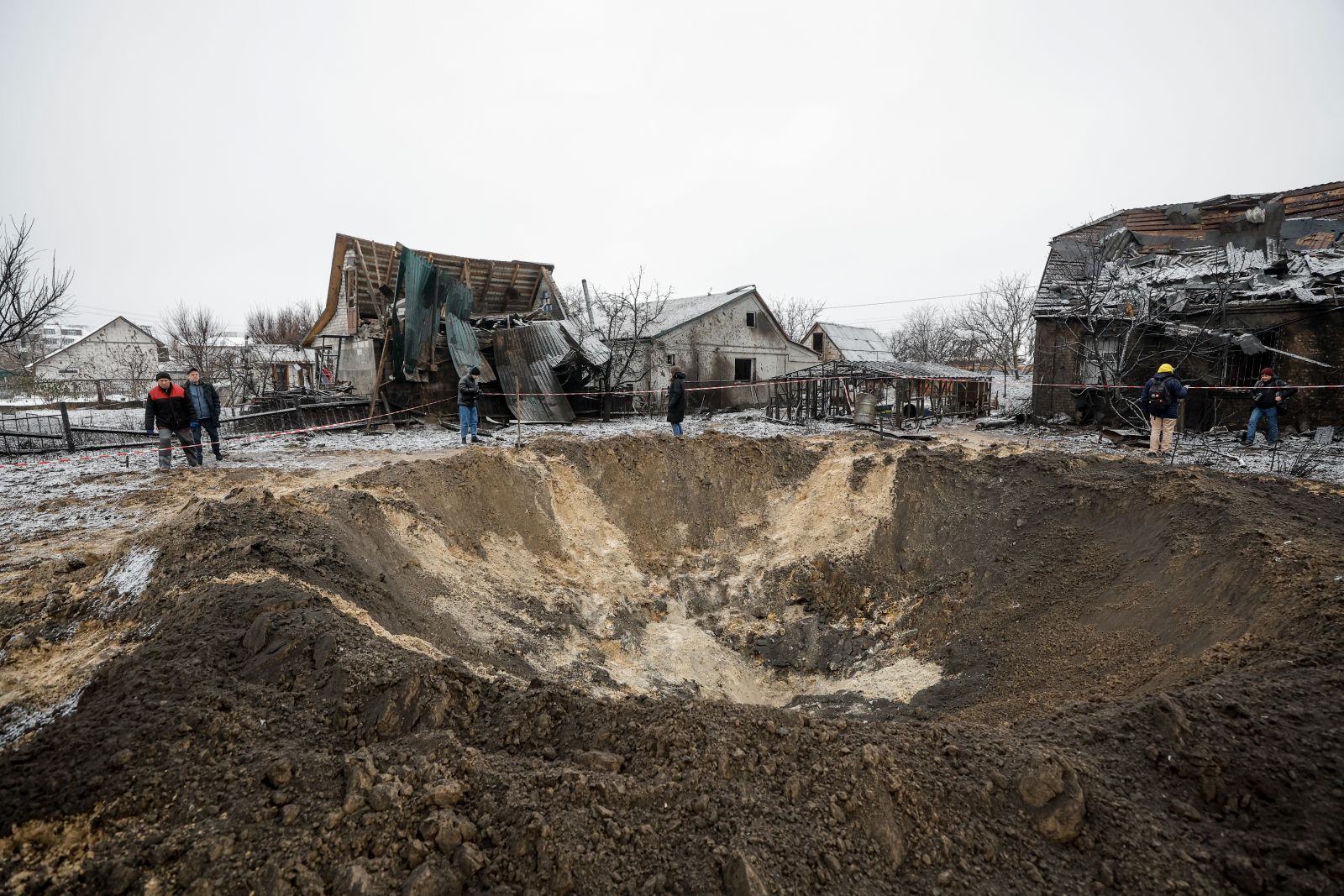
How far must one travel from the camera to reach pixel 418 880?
210 cm

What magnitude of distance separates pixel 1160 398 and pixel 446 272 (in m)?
17.2

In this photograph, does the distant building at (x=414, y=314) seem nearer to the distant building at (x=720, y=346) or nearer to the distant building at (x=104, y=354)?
the distant building at (x=720, y=346)

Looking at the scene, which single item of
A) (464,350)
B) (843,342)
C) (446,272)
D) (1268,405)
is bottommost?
(1268,405)

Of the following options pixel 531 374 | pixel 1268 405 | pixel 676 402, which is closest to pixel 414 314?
pixel 531 374

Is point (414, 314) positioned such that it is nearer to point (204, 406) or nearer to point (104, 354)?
point (204, 406)

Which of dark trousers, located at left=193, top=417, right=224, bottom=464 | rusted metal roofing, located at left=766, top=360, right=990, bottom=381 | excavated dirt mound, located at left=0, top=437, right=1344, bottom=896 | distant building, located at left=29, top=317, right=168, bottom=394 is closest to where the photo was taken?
excavated dirt mound, located at left=0, top=437, right=1344, bottom=896

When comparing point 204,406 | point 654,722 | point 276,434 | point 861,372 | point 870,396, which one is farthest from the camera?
point 861,372

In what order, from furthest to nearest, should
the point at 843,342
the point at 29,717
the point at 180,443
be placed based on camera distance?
1. the point at 843,342
2. the point at 180,443
3. the point at 29,717

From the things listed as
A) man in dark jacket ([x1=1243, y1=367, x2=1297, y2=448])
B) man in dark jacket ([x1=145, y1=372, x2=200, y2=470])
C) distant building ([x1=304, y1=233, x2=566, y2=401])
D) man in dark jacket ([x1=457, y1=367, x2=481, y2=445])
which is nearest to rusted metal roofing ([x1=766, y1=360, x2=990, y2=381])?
man in dark jacket ([x1=1243, y1=367, x2=1297, y2=448])

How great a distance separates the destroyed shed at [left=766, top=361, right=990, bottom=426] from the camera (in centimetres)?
1592

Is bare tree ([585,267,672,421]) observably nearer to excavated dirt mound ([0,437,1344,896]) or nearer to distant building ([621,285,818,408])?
distant building ([621,285,818,408])

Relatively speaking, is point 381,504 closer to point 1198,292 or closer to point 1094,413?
point 1094,413

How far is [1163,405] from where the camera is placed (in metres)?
10.3

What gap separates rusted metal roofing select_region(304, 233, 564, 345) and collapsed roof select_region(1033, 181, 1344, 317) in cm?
1591
